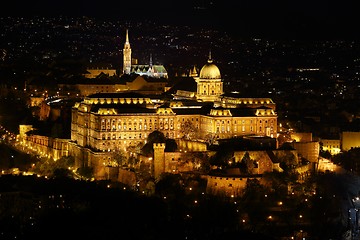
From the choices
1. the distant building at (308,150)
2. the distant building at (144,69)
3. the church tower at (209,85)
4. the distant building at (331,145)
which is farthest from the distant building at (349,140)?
the distant building at (144,69)

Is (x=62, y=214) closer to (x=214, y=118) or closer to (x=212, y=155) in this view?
(x=212, y=155)

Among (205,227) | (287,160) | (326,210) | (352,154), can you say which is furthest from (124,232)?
(352,154)

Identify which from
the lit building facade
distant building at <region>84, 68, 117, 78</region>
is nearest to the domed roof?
the lit building facade

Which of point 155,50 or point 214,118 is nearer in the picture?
point 214,118

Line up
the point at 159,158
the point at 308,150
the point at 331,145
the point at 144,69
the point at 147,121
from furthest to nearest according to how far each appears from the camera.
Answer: the point at 144,69 → the point at 331,145 → the point at 147,121 → the point at 308,150 → the point at 159,158

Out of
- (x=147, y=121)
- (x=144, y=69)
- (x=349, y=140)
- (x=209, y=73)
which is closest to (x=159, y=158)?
(x=147, y=121)

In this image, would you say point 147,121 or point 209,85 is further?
point 209,85

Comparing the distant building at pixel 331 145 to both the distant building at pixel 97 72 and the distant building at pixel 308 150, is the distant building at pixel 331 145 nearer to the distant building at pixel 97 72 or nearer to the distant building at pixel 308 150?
the distant building at pixel 308 150

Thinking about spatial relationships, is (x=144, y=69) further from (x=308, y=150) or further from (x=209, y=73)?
(x=308, y=150)

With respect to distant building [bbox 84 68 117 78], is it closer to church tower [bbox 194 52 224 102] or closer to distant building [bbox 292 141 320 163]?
church tower [bbox 194 52 224 102]
